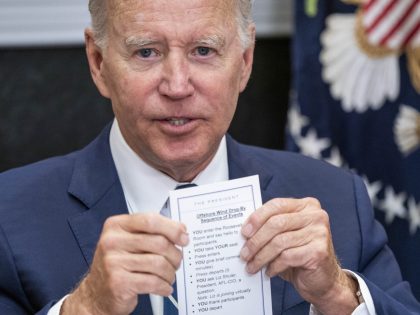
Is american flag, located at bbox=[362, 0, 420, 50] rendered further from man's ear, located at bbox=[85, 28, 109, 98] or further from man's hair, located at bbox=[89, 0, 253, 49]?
man's ear, located at bbox=[85, 28, 109, 98]

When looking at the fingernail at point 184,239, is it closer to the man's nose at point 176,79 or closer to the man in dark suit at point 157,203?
the man in dark suit at point 157,203

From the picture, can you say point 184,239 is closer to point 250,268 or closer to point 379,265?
point 250,268

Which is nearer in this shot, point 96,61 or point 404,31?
point 96,61

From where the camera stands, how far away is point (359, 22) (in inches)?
149

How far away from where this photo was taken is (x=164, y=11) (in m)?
2.35

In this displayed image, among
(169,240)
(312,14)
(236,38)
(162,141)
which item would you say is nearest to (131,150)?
(162,141)

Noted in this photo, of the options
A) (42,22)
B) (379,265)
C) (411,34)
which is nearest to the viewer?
(379,265)

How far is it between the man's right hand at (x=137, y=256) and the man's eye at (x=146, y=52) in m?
0.48

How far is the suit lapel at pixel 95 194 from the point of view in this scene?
98.7 inches

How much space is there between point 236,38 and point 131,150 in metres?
0.42

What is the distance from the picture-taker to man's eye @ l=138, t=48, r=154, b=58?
238 centimetres

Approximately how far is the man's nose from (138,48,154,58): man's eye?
0.05 m

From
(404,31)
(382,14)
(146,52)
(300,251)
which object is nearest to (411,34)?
(404,31)

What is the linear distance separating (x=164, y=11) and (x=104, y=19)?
204 mm
